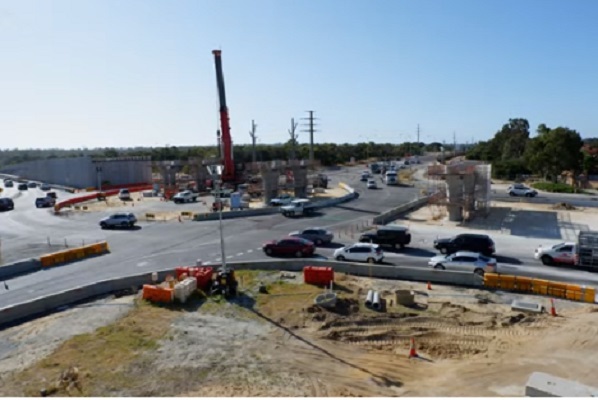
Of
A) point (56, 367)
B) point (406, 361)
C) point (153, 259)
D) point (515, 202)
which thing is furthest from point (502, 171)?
point (56, 367)

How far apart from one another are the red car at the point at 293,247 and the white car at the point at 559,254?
13968mm

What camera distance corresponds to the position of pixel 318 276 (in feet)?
82.4

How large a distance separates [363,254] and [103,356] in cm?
1615

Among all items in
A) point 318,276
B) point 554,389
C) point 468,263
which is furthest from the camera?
point 468,263

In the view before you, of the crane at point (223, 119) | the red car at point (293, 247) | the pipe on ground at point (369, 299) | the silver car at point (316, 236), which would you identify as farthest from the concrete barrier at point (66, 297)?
the crane at point (223, 119)

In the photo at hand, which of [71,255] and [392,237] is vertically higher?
[392,237]

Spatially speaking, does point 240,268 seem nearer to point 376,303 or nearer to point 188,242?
point 188,242

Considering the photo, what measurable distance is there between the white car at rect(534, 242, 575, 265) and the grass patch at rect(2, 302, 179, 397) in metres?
21.1

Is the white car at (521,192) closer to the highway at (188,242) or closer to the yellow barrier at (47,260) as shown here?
the highway at (188,242)

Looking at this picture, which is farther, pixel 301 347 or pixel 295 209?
pixel 295 209

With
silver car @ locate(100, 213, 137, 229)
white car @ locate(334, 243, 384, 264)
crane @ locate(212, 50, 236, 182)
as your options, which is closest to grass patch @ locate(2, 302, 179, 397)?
white car @ locate(334, 243, 384, 264)

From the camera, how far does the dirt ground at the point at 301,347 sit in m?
14.8

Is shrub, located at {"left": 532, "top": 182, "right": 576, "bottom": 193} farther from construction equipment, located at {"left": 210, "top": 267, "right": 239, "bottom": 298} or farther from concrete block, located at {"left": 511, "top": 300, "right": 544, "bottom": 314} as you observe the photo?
construction equipment, located at {"left": 210, "top": 267, "right": 239, "bottom": 298}

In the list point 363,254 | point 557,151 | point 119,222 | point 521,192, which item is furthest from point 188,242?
point 557,151
